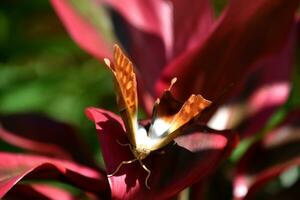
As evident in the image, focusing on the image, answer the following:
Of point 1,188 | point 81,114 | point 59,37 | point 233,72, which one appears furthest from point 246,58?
point 59,37

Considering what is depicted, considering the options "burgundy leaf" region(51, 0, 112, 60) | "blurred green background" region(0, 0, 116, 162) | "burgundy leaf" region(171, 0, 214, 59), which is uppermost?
"burgundy leaf" region(51, 0, 112, 60)

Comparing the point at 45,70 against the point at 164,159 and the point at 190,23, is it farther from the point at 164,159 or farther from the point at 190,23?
the point at 164,159

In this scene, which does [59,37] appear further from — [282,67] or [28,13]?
[282,67]

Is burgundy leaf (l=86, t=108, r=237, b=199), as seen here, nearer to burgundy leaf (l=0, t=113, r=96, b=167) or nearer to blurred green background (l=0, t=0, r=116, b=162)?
burgundy leaf (l=0, t=113, r=96, b=167)

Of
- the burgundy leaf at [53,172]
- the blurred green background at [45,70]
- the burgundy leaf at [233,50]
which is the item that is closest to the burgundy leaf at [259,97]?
the burgundy leaf at [233,50]

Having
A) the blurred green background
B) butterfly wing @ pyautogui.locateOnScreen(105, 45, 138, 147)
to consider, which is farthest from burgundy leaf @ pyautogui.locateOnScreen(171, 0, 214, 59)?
the blurred green background

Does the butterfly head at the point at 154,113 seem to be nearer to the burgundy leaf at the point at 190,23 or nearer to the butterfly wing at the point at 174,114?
the butterfly wing at the point at 174,114

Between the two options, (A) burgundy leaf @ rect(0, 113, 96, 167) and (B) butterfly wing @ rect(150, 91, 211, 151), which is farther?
(A) burgundy leaf @ rect(0, 113, 96, 167)
